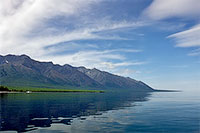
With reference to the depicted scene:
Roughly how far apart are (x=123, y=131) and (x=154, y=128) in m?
8.76

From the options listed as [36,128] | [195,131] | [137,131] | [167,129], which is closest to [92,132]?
[137,131]

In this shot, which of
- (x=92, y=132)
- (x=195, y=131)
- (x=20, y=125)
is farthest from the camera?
(x=20, y=125)

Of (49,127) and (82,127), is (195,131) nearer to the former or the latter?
(82,127)

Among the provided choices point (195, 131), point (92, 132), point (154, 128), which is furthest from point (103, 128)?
point (195, 131)

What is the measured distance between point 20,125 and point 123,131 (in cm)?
2563

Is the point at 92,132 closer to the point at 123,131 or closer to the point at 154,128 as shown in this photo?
the point at 123,131

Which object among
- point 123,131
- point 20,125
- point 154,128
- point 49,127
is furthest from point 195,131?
point 20,125

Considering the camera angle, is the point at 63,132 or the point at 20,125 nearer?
the point at 63,132

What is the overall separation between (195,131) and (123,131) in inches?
638

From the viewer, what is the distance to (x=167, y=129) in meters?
45.5

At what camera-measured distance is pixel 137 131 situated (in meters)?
42.5

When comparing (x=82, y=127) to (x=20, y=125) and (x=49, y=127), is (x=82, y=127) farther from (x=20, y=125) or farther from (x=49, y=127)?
(x=20, y=125)

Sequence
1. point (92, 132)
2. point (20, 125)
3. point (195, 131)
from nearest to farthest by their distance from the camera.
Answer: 1. point (92, 132)
2. point (195, 131)
3. point (20, 125)

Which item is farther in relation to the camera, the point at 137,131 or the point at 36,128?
the point at 36,128
